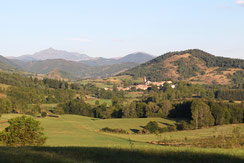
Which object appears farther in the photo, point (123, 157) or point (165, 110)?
point (165, 110)

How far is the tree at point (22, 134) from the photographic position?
122 feet

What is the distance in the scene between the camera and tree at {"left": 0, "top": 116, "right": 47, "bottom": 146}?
122 feet

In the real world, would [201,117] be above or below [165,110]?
above

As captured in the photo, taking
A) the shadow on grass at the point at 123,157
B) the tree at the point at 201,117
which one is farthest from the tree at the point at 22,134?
the tree at the point at 201,117

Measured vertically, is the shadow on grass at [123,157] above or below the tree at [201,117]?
above

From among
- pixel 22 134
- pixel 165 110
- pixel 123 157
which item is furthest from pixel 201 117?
pixel 123 157

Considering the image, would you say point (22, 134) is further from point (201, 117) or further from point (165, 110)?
point (165, 110)

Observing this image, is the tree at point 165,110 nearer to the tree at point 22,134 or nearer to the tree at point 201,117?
the tree at point 201,117

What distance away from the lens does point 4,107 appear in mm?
121750

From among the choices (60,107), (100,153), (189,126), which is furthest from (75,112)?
(100,153)

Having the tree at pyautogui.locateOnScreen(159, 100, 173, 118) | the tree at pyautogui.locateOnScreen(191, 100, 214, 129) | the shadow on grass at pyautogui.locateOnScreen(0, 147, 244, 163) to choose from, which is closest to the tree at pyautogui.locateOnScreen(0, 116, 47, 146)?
the shadow on grass at pyautogui.locateOnScreen(0, 147, 244, 163)

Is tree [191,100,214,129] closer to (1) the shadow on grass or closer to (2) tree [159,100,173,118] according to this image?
(2) tree [159,100,173,118]

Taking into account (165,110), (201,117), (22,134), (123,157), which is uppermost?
(123,157)

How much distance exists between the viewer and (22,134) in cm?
3903
